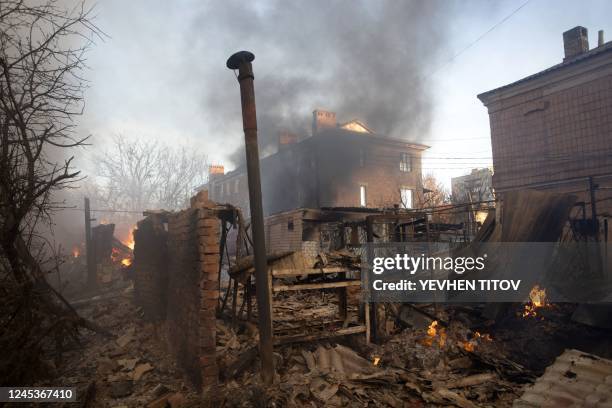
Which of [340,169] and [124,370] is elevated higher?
[340,169]

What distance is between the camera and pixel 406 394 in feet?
16.6

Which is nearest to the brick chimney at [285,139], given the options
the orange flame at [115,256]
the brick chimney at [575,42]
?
the orange flame at [115,256]

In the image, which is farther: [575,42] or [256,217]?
[575,42]

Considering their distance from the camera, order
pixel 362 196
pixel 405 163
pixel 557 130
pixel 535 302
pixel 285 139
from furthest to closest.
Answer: pixel 405 163 < pixel 285 139 < pixel 362 196 < pixel 557 130 < pixel 535 302

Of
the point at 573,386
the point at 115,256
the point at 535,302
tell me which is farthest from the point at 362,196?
the point at 573,386

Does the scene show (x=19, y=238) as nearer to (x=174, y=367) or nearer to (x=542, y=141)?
(x=174, y=367)

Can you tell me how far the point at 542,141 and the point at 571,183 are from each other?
2.62 meters

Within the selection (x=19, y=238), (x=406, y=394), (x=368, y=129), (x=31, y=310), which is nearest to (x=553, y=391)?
(x=406, y=394)

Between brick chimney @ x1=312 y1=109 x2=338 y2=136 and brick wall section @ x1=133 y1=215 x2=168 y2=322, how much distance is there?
21.7 m

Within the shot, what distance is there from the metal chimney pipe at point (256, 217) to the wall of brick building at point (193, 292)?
59 centimetres

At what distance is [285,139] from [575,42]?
67.2ft

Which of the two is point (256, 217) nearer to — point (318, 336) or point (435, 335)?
point (318, 336)

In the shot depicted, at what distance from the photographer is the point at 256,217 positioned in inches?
208

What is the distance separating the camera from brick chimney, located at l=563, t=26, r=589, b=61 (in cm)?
1855
